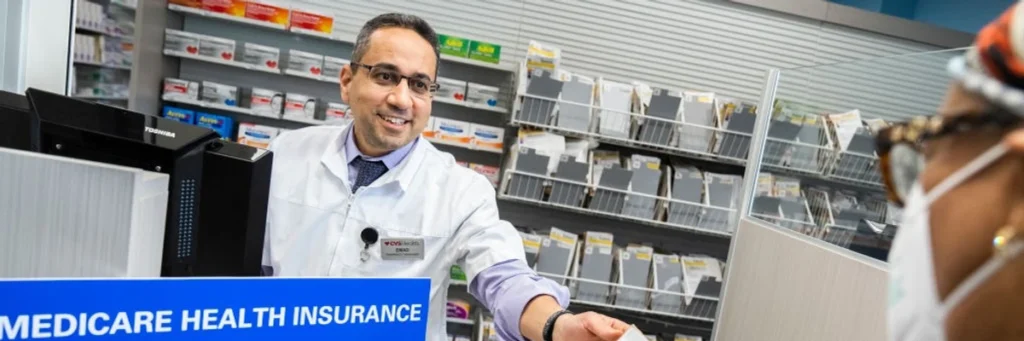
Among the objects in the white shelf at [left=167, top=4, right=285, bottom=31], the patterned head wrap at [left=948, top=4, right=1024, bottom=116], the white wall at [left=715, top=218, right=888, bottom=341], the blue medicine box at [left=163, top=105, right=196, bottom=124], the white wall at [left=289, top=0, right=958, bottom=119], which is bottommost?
the white wall at [left=715, top=218, right=888, bottom=341]

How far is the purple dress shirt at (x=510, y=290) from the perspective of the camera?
137 cm

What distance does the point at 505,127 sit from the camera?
3.82 meters

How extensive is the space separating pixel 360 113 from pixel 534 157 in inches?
66.2

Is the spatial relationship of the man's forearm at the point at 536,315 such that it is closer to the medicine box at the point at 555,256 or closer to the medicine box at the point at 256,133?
the medicine box at the point at 555,256

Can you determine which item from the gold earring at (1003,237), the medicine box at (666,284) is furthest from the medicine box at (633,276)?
the gold earring at (1003,237)

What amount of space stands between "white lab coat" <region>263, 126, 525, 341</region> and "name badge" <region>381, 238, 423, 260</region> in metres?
0.02

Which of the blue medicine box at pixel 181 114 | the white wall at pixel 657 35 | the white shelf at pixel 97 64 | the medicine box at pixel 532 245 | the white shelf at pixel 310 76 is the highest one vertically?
the white wall at pixel 657 35

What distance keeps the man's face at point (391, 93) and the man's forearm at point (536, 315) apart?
0.58m

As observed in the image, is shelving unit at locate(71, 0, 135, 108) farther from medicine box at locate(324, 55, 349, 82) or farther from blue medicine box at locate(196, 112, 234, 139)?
medicine box at locate(324, 55, 349, 82)

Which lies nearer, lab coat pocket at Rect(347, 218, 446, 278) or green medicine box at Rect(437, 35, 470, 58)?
lab coat pocket at Rect(347, 218, 446, 278)

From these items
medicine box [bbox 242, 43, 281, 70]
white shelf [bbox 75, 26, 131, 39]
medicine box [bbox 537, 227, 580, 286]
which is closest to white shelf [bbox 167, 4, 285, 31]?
medicine box [bbox 242, 43, 281, 70]

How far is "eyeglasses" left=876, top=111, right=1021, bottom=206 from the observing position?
15.7 inches

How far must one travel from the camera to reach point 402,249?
1.55 meters

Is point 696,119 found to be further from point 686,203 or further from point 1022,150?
point 1022,150
